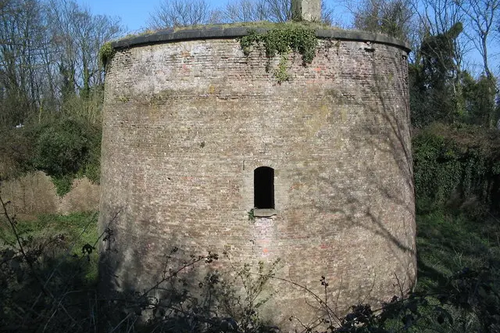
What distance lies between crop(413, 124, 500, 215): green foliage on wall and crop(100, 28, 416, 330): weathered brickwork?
32.5 ft

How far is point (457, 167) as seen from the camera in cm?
1812

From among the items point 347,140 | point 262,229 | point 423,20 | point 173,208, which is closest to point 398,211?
point 347,140

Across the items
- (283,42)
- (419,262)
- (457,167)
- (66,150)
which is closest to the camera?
(283,42)

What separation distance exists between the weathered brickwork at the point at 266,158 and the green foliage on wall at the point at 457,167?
9.91m

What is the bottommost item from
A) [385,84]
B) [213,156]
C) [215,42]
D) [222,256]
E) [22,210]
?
[22,210]

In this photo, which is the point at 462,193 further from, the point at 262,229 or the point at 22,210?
the point at 22,210

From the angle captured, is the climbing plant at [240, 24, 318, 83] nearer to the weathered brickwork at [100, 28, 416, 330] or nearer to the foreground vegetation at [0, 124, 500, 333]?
the weathered brickwork at [100, 28, 416, 330]

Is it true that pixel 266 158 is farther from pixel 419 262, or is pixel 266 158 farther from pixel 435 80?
pixel 435 80

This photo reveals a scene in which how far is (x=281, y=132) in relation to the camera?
8344 millimetres

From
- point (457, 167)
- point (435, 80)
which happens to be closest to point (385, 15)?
point (435, 80)

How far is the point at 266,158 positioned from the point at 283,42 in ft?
7.12

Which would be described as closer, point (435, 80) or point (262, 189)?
point (262, 189)

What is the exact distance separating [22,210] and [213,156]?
13927 millimetres

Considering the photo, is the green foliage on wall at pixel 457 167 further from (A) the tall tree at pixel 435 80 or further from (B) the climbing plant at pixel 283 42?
(B) the climbing plant at pixel 283 42
